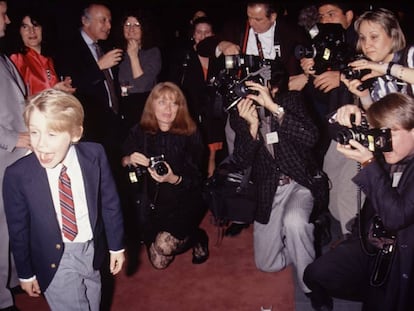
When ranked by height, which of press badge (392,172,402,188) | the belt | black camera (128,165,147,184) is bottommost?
the belt

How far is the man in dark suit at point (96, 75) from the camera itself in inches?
160

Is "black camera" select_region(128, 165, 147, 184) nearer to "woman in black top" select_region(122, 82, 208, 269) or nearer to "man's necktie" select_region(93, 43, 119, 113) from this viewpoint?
"woman in black top" select_region(122, 82, 208, 269)

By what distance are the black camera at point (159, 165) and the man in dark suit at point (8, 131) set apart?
0.86 m

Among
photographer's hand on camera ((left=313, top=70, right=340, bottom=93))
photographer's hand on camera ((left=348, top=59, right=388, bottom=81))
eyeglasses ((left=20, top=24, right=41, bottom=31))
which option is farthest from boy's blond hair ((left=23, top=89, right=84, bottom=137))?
photographer's hand on camera ((left=313, top=70, right=340, bottom=93))

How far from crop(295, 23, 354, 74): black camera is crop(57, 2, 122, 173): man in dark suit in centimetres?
161

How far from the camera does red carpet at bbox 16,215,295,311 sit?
3.26 metres

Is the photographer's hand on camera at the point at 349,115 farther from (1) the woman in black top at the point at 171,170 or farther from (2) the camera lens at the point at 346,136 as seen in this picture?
(1) the woman in black top at the point at 171,170

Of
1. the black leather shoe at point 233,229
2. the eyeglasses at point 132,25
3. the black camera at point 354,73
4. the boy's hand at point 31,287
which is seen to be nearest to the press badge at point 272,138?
the black camera at point 354,73

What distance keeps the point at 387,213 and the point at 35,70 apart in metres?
2.75

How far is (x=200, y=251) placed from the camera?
148 inches

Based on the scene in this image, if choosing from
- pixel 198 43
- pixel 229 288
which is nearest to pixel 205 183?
pixel 229 288

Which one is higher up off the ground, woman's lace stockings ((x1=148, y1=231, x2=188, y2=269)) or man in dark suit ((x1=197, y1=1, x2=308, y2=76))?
man in dark suit ((x1=197, y1=1, x2=308, y2=76))

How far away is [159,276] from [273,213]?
38.6 inches

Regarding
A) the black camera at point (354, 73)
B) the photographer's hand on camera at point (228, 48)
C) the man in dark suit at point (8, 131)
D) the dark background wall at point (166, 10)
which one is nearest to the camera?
the man in dark suit at point (8, 131)
